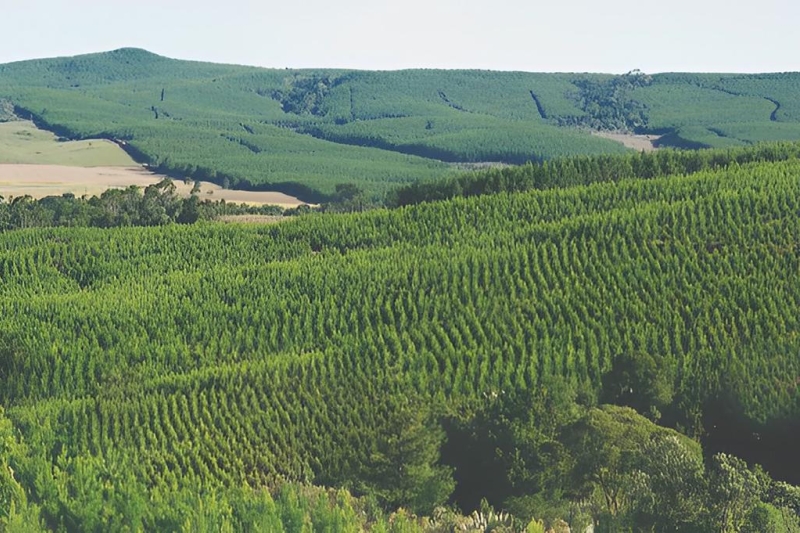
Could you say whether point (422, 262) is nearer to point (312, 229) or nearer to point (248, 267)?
point (248, 267)

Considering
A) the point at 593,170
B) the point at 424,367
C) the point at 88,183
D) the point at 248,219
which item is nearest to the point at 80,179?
the point at 88,183

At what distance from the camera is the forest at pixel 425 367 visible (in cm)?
3538

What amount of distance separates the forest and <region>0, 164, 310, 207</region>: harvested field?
201 feet

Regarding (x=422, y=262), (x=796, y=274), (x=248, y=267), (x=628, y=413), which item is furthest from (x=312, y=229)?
(x=628, y=413)

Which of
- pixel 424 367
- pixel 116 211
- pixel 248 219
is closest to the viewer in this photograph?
pixel 424 367

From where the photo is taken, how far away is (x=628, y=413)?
42.8 meters

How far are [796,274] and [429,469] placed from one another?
102ft

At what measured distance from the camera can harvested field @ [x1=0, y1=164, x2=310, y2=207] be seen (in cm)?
14562

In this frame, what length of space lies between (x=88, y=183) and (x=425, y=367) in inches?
4713

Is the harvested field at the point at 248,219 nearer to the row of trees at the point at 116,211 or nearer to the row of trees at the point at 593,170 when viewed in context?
the row of trees at the point at 116,211

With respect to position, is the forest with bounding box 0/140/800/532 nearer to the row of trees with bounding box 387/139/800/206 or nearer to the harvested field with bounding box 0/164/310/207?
the row of trees with bounding box 387/139/800/206

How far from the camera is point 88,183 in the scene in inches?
6280

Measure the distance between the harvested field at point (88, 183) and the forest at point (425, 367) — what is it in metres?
61.2

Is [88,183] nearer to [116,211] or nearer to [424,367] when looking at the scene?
[116,211]
